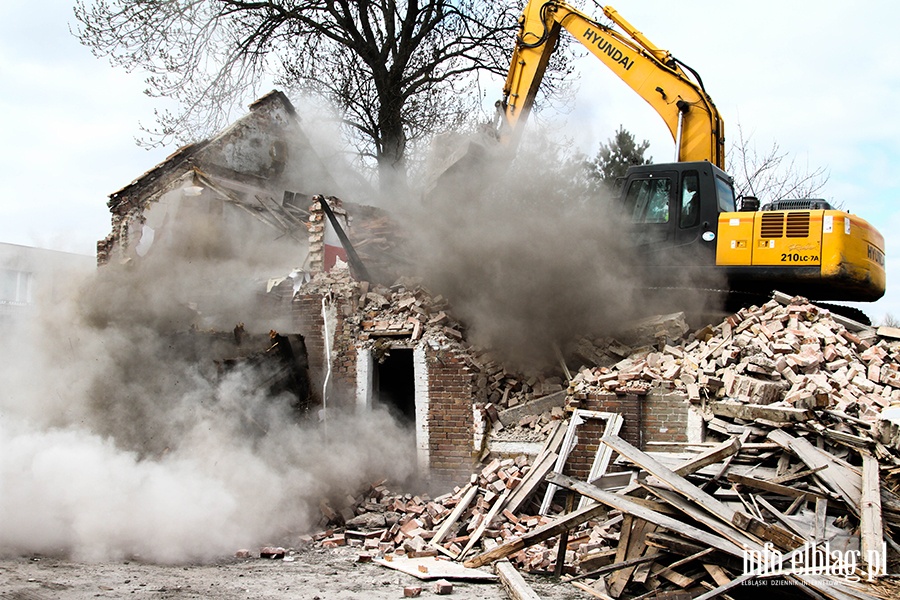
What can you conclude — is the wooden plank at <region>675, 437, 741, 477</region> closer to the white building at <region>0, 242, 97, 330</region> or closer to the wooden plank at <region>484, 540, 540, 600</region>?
the wooden plank at <region>484, 540, 540, 600</region>

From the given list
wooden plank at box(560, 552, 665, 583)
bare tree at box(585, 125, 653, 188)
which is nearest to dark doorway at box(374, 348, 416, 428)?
wooden plank at box(560, 552, 665, 583)

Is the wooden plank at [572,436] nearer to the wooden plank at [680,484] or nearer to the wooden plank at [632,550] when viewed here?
the wooden plank at [680,484]

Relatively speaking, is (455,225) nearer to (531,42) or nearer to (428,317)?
(428,317)

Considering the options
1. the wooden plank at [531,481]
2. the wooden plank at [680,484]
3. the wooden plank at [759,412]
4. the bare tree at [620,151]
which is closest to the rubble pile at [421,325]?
the wooden plank at [531,481]

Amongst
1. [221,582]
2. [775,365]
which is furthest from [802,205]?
[221,582]

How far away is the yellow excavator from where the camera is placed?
30.0ft

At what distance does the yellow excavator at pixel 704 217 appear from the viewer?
9133mm

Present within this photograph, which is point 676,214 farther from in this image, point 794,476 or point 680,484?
point 680,484

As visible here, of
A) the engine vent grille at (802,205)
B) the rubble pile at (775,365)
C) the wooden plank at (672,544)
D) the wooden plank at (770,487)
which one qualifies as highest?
the engine vent grille at (802,205)

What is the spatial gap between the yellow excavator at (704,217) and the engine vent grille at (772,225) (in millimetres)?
12

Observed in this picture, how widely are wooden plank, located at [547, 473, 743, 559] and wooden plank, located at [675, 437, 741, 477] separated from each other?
0.59m

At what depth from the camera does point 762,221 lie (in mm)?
9406

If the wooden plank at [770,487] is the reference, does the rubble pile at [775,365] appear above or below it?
above

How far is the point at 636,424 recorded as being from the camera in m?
8.50
